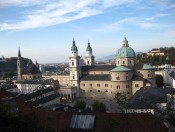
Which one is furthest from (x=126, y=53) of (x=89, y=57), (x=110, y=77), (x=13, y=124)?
(x=13, y=124)

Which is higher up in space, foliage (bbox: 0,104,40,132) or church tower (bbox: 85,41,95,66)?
church tower (bbox: 85,41,95,66)

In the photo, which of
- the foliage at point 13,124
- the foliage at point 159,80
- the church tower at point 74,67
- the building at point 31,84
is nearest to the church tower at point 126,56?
the foliage at point 159,80

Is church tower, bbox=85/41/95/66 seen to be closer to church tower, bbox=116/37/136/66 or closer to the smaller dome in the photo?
church tower, bbox=116/37/136/66

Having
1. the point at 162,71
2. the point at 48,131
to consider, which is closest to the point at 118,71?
the point at 162,71

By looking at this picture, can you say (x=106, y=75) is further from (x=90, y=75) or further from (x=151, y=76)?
(x=151, y=76)

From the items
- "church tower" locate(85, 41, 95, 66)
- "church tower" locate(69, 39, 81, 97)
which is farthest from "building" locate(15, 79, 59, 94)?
"church tower" locate(85, 41, 95, 66)

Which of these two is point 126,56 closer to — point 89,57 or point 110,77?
point 110,77

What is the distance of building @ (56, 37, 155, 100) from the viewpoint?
172 feet

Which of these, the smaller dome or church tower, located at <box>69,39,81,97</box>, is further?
the smaller dome

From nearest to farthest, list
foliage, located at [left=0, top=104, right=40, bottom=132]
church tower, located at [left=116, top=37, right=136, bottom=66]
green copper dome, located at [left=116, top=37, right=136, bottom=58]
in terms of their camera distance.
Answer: foliage, located at [left=0, top=104, right=40, bottom=132] → church tower, located at [left=116, top=37, right=136, bottom=66] → green copper dome, located at [left=116, top=37, right=136, bottom=58]

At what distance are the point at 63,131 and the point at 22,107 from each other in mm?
4883

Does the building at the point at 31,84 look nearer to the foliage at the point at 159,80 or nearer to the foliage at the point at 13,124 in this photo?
the foliage at the point at 159,80

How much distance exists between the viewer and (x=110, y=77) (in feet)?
182

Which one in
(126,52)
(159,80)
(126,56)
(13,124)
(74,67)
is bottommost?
(159,80)
